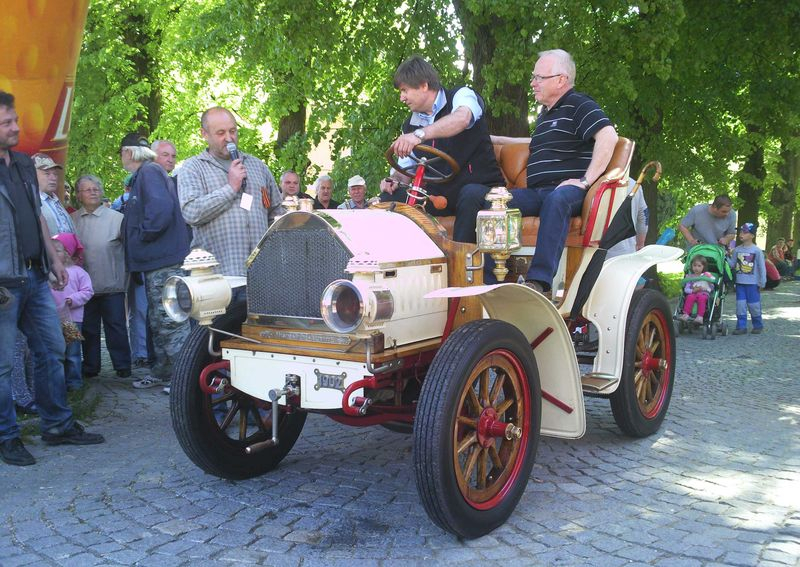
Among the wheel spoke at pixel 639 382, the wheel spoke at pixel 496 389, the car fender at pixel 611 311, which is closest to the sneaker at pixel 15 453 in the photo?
the wheel spoke at pixel 496 389

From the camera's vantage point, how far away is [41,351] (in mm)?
5070

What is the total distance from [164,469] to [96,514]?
72 centimetres

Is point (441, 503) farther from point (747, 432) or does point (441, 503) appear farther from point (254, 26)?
point (254, 26)

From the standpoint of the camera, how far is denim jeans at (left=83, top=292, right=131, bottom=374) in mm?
7422

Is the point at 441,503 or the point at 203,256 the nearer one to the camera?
the point at 441,503

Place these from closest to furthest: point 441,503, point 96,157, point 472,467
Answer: point 441,503 < point 472,467 < point 96,157

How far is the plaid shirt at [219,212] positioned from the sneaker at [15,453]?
1.64 meters

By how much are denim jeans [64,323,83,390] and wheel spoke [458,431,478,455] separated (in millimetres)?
4290

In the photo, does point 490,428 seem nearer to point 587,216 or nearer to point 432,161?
point 432,161

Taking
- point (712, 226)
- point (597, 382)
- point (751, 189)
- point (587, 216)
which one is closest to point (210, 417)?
point (597, 382)

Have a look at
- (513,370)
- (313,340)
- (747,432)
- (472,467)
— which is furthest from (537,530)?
(747,432)

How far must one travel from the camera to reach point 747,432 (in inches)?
216

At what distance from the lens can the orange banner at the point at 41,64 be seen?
6.99 meters

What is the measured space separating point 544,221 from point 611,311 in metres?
0.87
